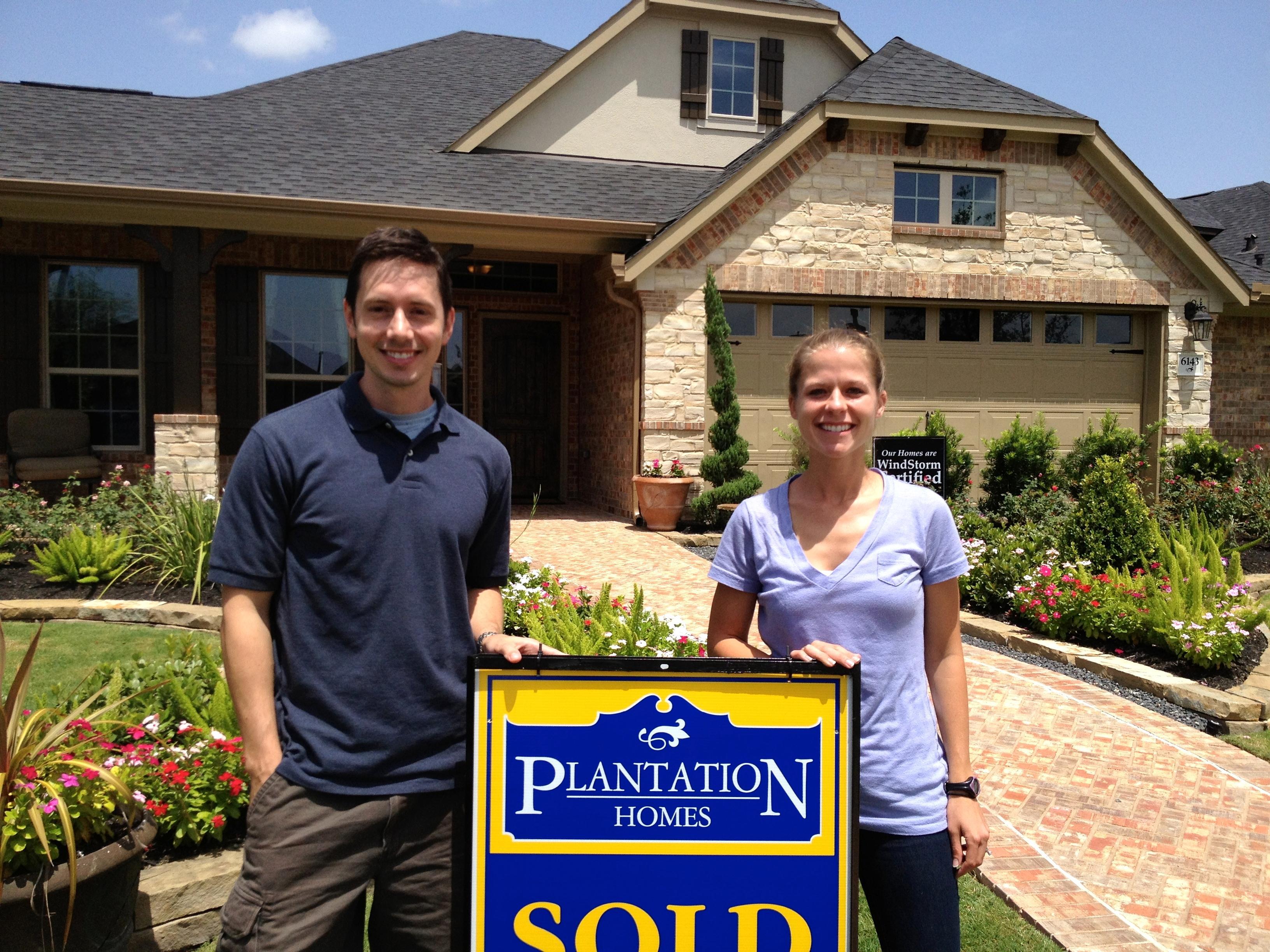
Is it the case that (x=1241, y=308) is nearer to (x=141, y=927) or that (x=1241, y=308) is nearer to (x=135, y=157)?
(x=135, y=157)

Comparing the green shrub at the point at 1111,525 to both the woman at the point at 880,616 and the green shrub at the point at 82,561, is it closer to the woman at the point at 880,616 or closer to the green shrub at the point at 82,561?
the woman at the point at 880,616

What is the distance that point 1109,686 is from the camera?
5969 mm

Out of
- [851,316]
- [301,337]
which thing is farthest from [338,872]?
[851,316]

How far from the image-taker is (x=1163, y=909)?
10.9 feet

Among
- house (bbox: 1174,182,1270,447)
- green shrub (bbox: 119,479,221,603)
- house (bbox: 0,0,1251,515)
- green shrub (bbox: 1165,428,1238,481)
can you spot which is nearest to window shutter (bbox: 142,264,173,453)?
house (bbox: 0,0,1251,515)

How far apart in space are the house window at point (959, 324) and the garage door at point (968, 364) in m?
0.01

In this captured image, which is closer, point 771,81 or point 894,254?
point 894,254

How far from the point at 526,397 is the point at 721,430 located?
11.1 ft

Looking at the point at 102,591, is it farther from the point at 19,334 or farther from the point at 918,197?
the point at 918,197

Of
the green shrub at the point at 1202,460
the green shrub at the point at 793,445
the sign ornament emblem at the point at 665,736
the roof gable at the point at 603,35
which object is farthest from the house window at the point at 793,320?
the sign ornament emblem at the point at 665,736

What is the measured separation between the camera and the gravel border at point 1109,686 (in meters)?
5.46

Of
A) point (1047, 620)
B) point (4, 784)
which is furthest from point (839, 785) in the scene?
point (1047, 620)

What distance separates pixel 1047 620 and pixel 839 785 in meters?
5.49

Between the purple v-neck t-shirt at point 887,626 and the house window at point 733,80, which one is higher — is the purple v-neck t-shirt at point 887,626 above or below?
below
